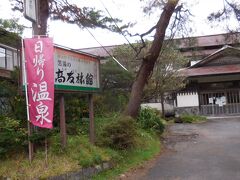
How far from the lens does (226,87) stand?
32.1m

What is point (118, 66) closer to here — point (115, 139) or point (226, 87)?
point (115, 139)

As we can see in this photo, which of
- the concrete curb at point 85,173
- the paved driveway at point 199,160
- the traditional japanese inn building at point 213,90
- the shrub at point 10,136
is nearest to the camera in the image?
the concrete curb at point 85,173

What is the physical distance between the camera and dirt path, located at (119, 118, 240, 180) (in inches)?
361

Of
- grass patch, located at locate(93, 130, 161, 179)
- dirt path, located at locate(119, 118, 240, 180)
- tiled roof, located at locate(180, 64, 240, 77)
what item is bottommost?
dirt path, located at locate(119, 118, 240, 180)

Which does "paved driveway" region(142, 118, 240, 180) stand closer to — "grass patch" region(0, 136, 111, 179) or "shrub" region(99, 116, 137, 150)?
"shrub" region(99, 116, 137, 150)

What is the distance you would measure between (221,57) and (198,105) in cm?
489

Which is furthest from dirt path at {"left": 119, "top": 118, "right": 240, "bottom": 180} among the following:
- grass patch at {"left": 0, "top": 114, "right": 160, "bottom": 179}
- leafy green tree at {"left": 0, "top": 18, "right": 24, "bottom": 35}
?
leafy green tree at {"left": 0, "top": 18, "right": 24, "bottom": 35}

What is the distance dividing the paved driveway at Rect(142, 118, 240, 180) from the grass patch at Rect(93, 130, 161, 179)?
45cm

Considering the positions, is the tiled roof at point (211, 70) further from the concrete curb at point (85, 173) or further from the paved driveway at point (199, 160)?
the concrete curb at point (85, 173)

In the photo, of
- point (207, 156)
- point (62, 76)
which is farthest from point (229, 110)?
point (62, 76)

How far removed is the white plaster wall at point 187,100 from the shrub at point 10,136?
25.1m

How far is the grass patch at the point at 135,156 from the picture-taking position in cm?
923

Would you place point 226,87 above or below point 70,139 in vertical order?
above

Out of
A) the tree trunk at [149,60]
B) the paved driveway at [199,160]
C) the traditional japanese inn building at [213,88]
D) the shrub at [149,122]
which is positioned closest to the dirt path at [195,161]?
the paved driveway at [199,160]
